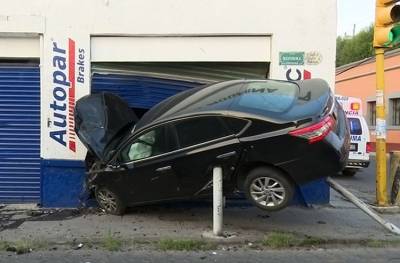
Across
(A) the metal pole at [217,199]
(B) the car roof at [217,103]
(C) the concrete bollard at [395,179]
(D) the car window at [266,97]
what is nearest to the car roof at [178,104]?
(B) the car roof at [217,103]

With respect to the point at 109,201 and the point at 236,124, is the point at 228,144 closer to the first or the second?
the point at 236,124

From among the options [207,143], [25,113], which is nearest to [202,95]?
[207,143]

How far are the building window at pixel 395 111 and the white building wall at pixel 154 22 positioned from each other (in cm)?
1763

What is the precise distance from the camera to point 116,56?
32.7 ft

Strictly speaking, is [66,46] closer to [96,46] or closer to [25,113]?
[96,46]

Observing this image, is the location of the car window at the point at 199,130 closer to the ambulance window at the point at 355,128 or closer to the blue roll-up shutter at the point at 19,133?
the blue roll-up shutter at the point at 19,133

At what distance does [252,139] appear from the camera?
7.41 meters

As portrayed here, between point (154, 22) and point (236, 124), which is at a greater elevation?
point (154, 22)

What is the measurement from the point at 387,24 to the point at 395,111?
1775cm

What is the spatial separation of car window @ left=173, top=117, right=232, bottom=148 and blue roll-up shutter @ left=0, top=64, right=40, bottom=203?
135 inches

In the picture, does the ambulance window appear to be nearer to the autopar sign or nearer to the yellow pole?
the yellow pole

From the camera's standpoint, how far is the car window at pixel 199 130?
7664 millimetres

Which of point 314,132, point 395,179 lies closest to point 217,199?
point 314,132

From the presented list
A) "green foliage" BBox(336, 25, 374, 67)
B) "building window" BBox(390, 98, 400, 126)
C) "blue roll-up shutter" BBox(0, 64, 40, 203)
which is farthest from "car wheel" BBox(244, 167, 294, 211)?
"green foliage" BBox(336, 25, 374, 67)
